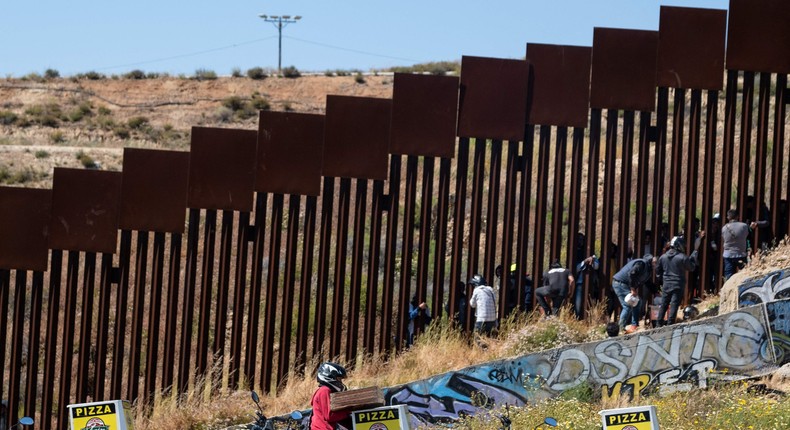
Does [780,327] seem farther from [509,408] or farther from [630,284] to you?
[509,408]

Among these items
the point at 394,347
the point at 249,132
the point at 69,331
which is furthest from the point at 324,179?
the point at 69,331

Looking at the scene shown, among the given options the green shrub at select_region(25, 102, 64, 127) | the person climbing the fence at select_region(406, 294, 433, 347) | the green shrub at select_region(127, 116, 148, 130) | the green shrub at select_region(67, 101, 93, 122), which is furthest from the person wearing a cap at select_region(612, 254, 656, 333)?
the green shrub at select_region(67, 101, 93, 122)

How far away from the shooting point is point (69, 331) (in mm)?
16750

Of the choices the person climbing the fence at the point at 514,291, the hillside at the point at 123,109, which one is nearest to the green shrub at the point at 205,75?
the hillside at the point at 123,109

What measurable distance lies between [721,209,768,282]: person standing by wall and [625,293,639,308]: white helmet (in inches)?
70.1

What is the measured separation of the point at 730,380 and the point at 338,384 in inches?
204

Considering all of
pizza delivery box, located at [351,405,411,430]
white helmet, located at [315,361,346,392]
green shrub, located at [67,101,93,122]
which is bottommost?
pizza delivery box, located at [351,405,411,430]

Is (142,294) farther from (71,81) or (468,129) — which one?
(71,81)

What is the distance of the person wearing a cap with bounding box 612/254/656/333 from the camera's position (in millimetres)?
Answer: 15711

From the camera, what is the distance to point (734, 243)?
16344mm

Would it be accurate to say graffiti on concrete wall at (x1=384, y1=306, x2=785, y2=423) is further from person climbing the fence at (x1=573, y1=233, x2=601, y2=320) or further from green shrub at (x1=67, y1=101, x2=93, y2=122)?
green shrub at (x1=67, y1=101, x2=93, y2=122)

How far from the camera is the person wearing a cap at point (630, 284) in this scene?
619 inches

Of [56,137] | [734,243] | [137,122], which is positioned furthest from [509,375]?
[137,122]

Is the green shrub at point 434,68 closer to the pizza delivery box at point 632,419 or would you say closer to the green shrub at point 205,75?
the green shrub at point 205,75
